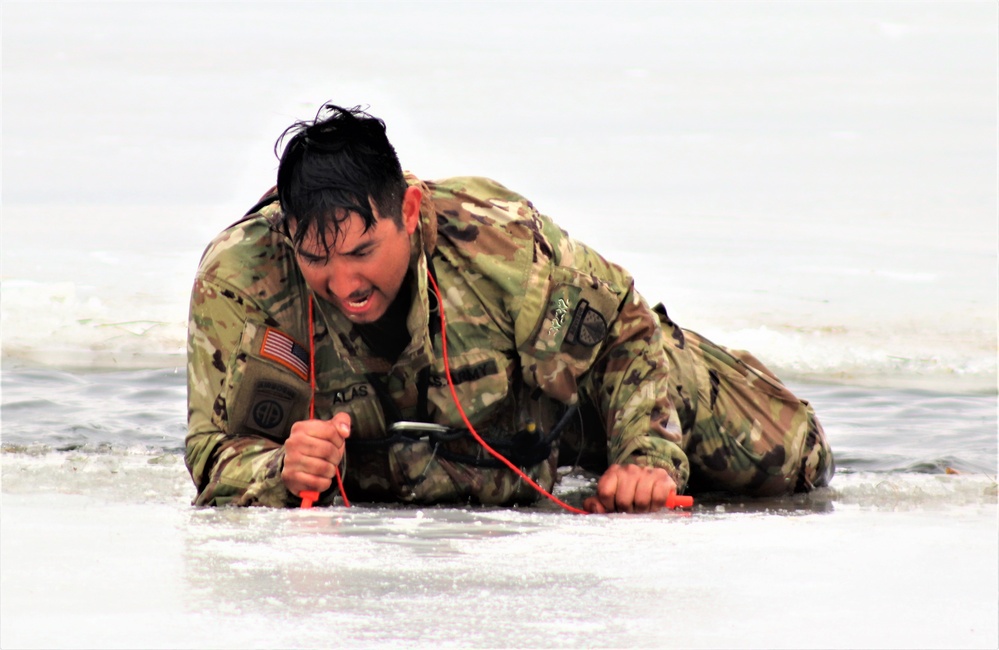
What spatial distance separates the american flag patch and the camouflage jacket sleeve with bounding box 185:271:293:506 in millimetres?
56

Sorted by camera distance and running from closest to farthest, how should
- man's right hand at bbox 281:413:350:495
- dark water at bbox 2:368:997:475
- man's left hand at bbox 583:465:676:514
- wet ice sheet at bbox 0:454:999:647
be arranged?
wet ice sheet at bbox 0:454:999:647
man's right hand at bbox 281:413:350:495
man's left hand at bbox 583:465:676:514
dark water at bbox 2:368:997:475

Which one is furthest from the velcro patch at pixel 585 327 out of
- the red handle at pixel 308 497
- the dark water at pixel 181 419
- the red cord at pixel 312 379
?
the dark water at pixel 181 419

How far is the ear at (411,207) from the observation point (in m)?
3.65

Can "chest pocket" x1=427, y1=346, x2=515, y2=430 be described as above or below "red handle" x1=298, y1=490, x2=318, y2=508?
above

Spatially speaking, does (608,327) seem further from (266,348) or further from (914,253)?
(914,253)

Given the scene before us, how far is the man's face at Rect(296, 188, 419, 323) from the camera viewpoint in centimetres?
344

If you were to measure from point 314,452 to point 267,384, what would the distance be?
1.15ft

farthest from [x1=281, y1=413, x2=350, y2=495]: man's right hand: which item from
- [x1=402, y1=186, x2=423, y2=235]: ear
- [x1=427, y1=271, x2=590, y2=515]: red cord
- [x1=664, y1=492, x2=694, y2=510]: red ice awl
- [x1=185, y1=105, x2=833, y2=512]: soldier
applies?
[x1=664, y1=492, x2=694, y2=510]: red ice awl

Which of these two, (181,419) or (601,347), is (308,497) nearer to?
(601,347)

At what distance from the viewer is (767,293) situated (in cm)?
832

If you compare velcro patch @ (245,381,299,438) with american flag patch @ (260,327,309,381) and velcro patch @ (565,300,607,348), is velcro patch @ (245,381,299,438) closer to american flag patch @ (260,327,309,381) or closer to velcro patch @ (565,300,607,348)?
american flag patch @ (260,327,309,381)

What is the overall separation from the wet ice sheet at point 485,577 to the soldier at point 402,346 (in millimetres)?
170

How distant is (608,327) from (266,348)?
3.32 ft

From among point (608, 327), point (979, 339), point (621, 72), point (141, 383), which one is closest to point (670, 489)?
point (608, 327)
